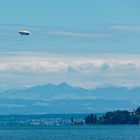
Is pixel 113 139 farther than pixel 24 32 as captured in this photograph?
Yes

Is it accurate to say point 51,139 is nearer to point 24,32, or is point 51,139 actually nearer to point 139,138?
point 139,138

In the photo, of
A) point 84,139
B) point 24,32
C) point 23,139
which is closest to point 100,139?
point 84,139

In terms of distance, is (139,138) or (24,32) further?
(139,138)

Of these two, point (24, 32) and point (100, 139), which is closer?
point (24, 32)

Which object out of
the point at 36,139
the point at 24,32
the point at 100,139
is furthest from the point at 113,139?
the point at 24,32

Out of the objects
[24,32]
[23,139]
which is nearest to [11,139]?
[23,139]

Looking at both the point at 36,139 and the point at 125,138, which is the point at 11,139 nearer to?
the point at 36,139

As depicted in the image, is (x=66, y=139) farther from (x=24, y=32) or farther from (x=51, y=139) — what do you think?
(x=24, y=32)
